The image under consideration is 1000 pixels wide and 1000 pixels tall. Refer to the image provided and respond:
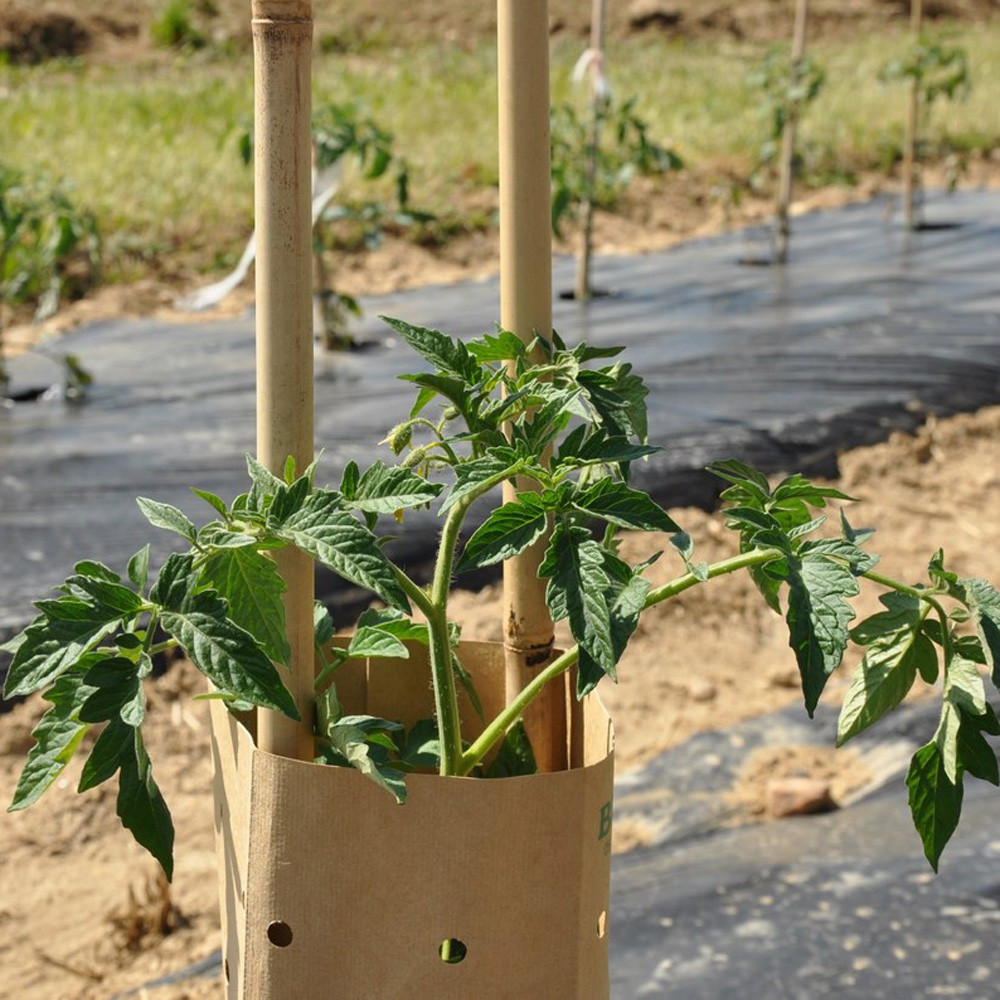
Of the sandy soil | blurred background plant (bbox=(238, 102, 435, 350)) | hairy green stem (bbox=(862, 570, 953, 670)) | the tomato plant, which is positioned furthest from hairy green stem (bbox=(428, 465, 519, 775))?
blurred background plant (bbox=(238, 102, 435, 350))

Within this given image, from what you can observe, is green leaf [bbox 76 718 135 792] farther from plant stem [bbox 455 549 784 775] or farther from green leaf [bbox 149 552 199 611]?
plant stem [bbox 455 549 784 775]

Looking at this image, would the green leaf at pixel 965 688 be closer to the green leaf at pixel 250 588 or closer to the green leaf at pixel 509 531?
the green leaf at pixel 509 531

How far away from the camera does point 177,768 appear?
7.32 ft

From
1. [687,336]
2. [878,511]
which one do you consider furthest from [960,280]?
[878,511]

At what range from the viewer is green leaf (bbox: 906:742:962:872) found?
0.81 meters

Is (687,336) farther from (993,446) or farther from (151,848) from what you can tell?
(151,848)

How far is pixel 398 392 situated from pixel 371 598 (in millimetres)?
1016

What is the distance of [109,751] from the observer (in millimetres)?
753

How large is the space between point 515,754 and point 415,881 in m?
0.17

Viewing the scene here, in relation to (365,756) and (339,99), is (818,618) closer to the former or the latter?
(365,756)

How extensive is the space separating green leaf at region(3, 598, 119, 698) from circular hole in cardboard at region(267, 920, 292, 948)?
216 millimetres

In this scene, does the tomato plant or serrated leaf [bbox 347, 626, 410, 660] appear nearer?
the tomato plant

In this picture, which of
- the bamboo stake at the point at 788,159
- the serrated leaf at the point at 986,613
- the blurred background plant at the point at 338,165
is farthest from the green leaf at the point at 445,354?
the bamboo stake at the point at 788,159

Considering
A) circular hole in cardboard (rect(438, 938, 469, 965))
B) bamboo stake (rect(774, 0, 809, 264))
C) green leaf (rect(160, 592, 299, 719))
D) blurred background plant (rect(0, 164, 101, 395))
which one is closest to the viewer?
green leaf (rect(160, 592, 299, 719))
